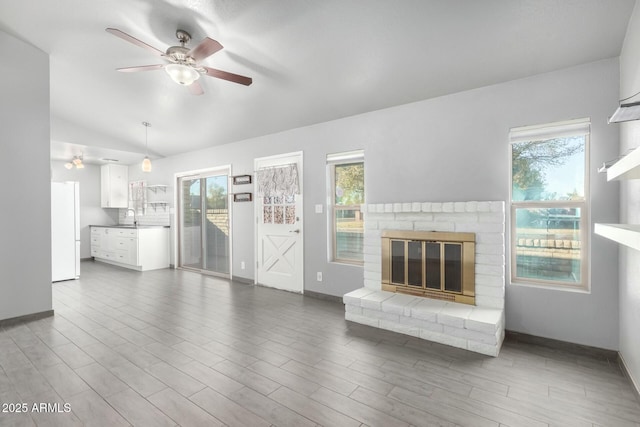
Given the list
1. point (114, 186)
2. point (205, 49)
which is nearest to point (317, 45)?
point (205, 49)

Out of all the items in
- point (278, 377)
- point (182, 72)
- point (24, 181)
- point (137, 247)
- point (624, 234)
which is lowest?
point (278, 377)

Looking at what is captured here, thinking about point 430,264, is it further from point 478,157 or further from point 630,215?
point 630,215

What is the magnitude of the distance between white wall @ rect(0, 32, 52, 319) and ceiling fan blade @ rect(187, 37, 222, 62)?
2.33 meters

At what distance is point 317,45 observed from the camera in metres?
2.88

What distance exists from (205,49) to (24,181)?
8.99 ft

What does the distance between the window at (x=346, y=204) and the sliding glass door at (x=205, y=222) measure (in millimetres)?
2332

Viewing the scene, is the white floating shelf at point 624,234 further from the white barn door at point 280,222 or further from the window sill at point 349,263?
the white barn door at point 280,222

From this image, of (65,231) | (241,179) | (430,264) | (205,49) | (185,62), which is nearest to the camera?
(205,49)

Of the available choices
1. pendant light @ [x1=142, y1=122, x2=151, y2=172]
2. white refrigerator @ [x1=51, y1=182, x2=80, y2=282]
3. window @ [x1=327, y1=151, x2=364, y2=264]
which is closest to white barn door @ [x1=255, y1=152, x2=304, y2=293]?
window @ [x1=327, y1=151, x2=364, y2=264]

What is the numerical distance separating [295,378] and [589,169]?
300 cm

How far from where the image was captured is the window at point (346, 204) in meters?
4.18

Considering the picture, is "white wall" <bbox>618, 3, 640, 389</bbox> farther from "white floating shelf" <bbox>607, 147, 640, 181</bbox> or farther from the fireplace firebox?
"white floating shelf" <bbox>607, 147, 640, 181</bbox>

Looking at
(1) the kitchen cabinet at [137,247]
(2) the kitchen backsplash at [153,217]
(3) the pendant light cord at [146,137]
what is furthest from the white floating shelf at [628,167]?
(2) the kitchen backsplash at [153,217]

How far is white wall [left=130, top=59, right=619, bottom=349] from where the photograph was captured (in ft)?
8.47
